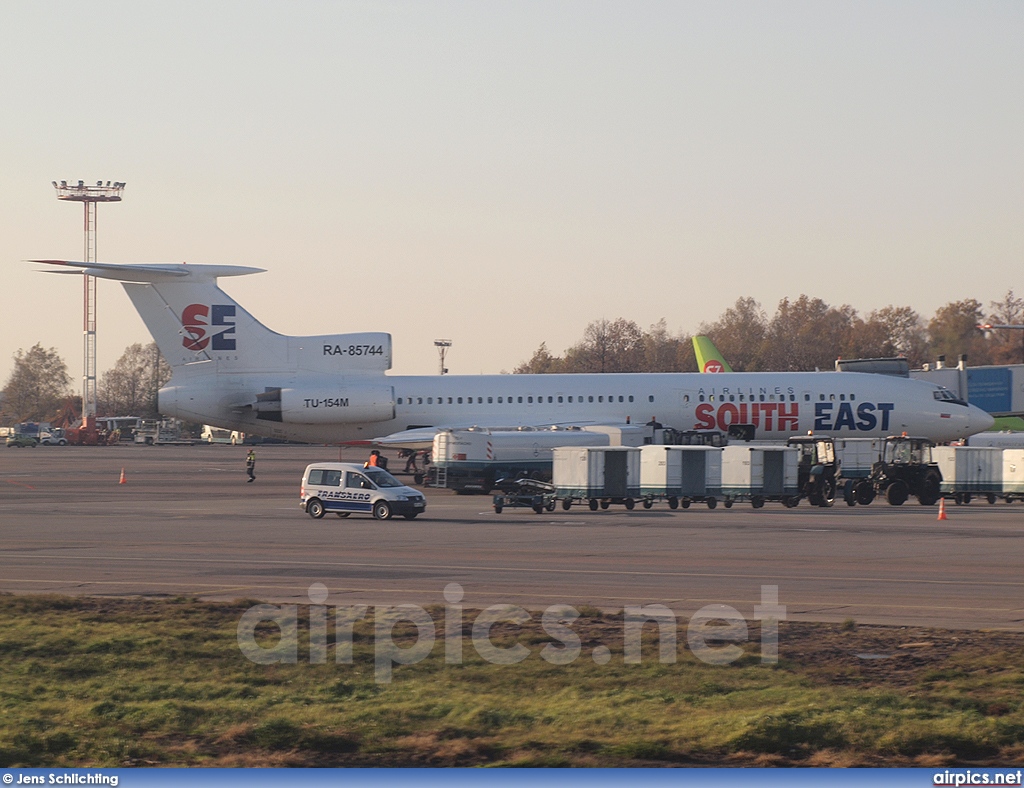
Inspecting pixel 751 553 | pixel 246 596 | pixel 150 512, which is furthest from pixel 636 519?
pixel 246 596

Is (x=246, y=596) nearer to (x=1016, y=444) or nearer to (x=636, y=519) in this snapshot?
(x=636, y=519)

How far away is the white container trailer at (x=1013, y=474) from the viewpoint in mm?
42719

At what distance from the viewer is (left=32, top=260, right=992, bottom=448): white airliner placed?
53.8 metres

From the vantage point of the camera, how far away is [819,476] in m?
40.9

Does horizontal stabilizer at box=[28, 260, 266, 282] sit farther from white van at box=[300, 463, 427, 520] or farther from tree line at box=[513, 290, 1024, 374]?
tree line at box=[513, 290, 1024, 374]

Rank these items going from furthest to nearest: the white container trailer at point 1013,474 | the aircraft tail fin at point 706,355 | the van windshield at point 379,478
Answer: the aircraft tail fin at point 706,355 → the white container trailer at point 1013,474 → the van windshield at point 379,478

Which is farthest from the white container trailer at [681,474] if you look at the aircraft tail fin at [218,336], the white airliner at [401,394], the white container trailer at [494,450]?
the aircraft tail fin at [218,336]

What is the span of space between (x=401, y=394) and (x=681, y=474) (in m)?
18.1

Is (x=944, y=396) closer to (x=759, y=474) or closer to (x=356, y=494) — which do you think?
(x=759, y=474)

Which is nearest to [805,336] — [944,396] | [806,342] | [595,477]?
[806,342]

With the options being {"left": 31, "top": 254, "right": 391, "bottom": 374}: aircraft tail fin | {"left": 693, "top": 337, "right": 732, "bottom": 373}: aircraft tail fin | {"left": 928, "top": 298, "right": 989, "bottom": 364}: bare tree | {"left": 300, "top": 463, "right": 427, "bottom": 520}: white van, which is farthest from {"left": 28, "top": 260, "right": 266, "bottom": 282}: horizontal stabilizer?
{"left": 928, "top": 298, "right": 989, "bottom": 364}: bare tree

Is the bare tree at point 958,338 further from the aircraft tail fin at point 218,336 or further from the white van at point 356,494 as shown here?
the white van at point 356,494

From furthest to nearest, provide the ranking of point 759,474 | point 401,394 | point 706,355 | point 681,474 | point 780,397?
point 706,355
point 401,394
point 780,397
point 759,474
point 681,474

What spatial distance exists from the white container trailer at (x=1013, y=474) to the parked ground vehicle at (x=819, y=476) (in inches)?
224
